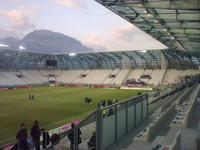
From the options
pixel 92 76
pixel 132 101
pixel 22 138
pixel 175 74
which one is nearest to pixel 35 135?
pixel 22 138

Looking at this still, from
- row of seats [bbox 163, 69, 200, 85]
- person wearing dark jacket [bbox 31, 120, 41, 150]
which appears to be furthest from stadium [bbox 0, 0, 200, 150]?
person wearing dark jacket [bbox 31, 120, 41, 150]

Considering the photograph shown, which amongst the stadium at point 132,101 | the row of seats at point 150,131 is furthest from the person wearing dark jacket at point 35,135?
the row of seats at point 150,131

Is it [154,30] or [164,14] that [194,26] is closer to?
[164,14]

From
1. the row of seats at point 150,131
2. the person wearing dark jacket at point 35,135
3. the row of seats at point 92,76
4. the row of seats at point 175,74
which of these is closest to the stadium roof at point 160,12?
the row of seats at point 150,131

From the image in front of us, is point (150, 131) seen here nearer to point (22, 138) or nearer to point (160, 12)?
point (22, 138)

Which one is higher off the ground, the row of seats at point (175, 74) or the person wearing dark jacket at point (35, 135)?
the row of seats at point (175, 74)

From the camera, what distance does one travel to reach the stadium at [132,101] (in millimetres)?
10367

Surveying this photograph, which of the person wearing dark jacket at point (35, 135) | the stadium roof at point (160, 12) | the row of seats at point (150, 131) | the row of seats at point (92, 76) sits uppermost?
the stadium roof at point (160, 12)

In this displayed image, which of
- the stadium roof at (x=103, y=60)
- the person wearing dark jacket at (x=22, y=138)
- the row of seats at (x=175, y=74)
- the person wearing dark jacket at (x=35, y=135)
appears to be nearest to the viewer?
the person wearing dark jacket at (x=22, y=138)

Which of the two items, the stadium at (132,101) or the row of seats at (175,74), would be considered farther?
the row of seats at (175,74)

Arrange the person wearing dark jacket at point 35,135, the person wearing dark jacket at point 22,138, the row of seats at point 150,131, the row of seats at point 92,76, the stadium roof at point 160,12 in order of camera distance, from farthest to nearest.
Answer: the row of seats at point 92,76 → the stadium roof at point 160,12 → the person wearing dark jacket at point 35,135 → the person wearing dark jacket at point 22,138 → the row of seats at point 150,131

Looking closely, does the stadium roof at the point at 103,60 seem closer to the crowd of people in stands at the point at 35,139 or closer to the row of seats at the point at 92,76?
the row of seats at the point at 92,76

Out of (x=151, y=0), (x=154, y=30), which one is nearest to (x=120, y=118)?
(x=151, y=0)

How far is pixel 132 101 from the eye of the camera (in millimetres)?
14234
